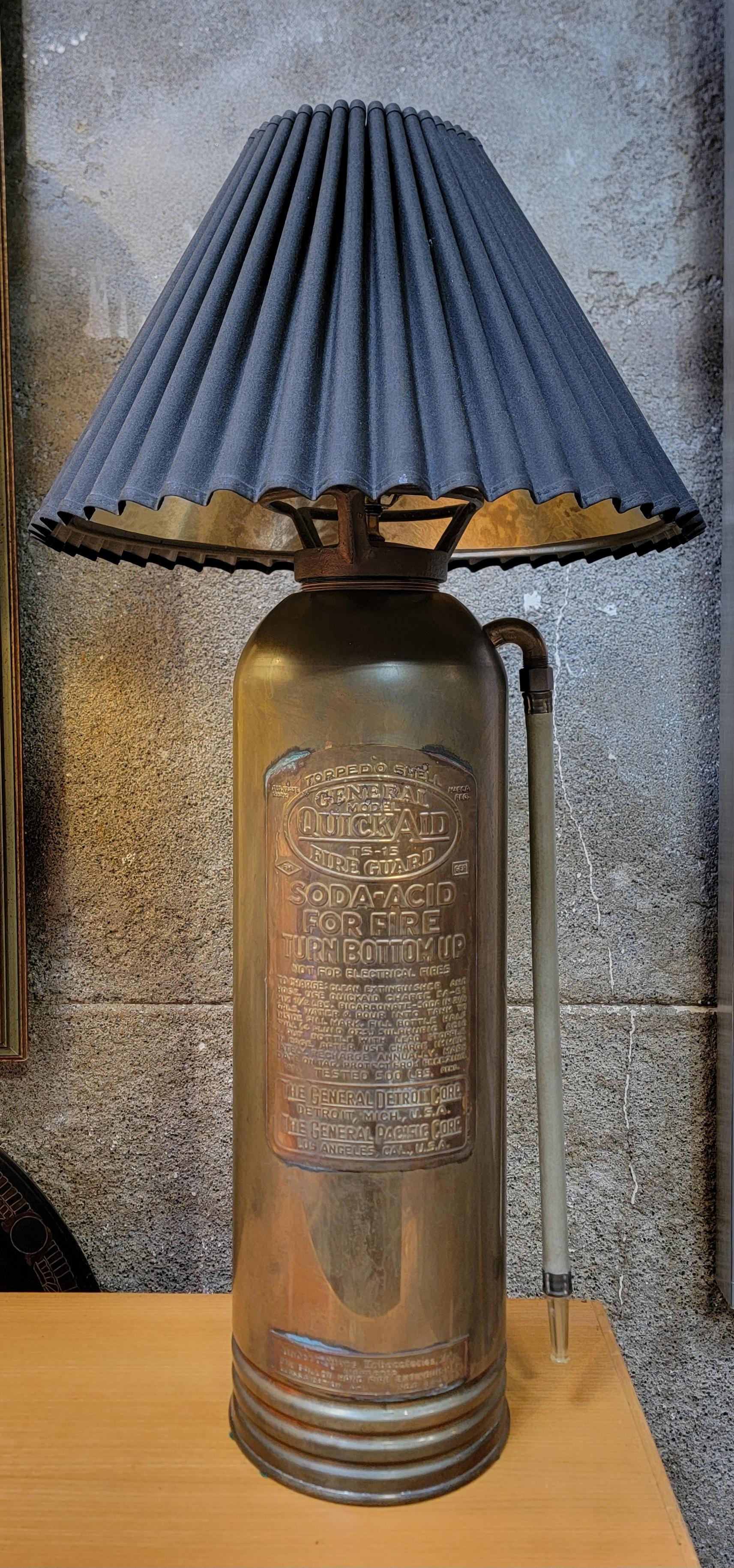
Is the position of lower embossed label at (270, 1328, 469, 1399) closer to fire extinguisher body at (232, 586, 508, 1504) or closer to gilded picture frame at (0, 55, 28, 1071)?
fire extinguisher body at (232, 586, 508, 1504)

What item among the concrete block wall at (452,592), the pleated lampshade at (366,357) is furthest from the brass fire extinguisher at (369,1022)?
the concrete block wall at (452,592)

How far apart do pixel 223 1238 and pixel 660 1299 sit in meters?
0.46

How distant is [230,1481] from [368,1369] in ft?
0.43

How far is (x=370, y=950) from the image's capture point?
666mm

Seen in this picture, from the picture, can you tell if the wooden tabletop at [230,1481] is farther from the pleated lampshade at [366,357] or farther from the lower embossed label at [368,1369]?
the pleated lampshade at [366,357]

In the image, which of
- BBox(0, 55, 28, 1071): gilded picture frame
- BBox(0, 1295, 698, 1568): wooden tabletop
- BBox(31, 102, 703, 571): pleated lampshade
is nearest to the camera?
BBox(31, 102, 703, 571): pleated lampshade

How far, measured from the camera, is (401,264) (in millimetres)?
602

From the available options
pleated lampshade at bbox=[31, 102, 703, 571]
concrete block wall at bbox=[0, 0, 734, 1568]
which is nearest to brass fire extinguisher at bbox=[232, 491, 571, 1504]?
pleated lampshade at bbox=[31, 102, 703, 571]

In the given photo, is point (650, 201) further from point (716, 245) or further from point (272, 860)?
point (272, 860)

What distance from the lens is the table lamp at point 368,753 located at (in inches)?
22.3

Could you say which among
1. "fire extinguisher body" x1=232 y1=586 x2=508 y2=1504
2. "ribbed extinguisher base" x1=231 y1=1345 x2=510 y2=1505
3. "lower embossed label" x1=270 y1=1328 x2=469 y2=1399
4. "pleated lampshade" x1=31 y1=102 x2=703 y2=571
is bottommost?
"ribbed extinguisher base" x1=231 y1=1345 x2=510 y2=1505

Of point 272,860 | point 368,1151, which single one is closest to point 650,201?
point 272,860

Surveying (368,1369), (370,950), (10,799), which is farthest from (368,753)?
(10,799)

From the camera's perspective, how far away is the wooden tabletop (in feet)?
2.11
